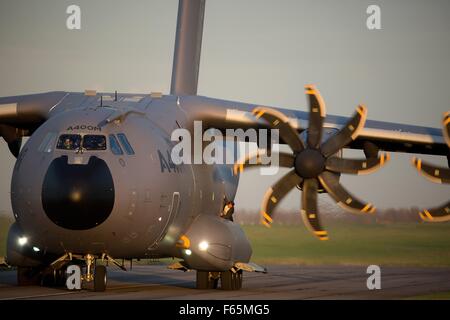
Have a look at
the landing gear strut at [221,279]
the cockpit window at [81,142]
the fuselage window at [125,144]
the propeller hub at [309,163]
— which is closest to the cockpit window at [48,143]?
the cockpit window at [81,142]

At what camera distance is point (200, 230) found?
20.8m

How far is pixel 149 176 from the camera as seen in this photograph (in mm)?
18547

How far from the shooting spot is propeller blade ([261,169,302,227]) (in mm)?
20250

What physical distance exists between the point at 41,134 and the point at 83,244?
7.19ft

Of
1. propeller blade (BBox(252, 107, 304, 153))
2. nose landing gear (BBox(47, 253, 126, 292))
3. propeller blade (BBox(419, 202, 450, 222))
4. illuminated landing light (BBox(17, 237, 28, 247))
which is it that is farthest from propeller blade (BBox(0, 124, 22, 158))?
propeller blade (BBox(419, 202, 450, 222))

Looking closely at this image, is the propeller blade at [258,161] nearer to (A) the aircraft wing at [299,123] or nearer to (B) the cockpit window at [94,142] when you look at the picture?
(A) the aircraft wing at [299,123]

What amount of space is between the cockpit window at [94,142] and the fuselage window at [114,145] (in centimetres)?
13

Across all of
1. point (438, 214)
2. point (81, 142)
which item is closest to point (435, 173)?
point (438, 214)

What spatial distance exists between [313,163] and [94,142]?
4410 millimetres

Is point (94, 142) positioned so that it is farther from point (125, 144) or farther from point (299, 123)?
point (299, 123)

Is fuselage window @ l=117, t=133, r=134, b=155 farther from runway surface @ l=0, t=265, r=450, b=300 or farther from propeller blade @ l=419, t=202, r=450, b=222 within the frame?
propeller blade @ l=419, t=202, r=450, b=222

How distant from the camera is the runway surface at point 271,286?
20.0 meters
